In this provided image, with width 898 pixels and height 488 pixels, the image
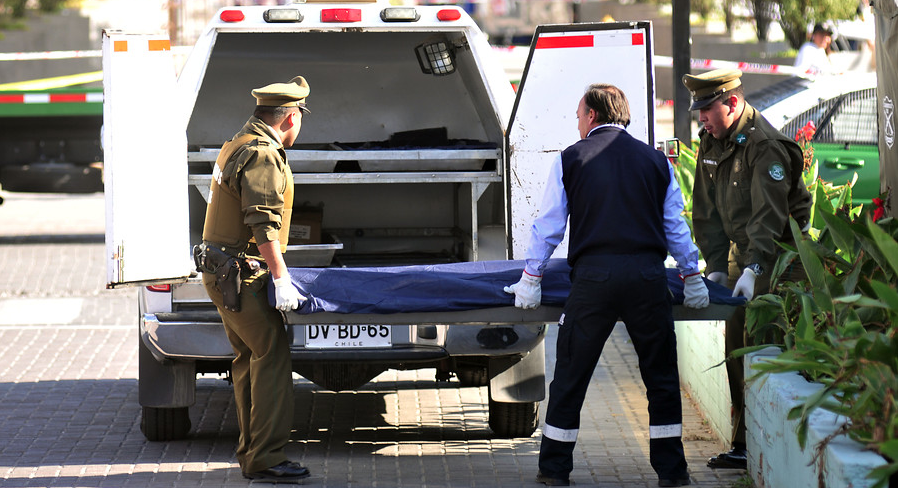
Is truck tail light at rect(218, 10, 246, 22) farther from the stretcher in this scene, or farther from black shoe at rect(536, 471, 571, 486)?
black shoe at rect(536, 471, 571, 486)

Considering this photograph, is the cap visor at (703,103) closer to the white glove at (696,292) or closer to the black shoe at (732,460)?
the white glove at (696,292)

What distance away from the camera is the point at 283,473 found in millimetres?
5305

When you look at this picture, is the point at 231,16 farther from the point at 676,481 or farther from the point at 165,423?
the point at 676,481

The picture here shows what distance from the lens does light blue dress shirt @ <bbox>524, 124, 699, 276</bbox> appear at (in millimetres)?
4969

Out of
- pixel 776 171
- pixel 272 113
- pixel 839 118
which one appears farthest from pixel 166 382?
pixel 839 118

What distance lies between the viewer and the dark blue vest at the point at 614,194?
193 inches

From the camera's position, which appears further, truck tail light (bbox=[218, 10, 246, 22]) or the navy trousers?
truck tail light (bbox=[218, 10, 246, 22])

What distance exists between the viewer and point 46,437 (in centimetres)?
630

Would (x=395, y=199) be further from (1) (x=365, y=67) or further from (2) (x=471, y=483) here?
(2) (x=471, y=483)

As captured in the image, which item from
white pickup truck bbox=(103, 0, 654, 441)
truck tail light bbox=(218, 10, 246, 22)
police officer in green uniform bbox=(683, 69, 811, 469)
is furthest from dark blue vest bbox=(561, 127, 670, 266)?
truck tail light bbox=(218, 10, 246, 22)

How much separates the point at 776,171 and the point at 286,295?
6.93 ft

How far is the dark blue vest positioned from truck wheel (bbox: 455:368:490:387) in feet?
4.27

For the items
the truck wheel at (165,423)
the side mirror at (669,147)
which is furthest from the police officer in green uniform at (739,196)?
the truck wheel at (165,423)

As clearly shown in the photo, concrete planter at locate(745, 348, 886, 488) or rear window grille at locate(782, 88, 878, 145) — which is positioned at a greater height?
rear window grille at locate(782, 88, 878, 145)
